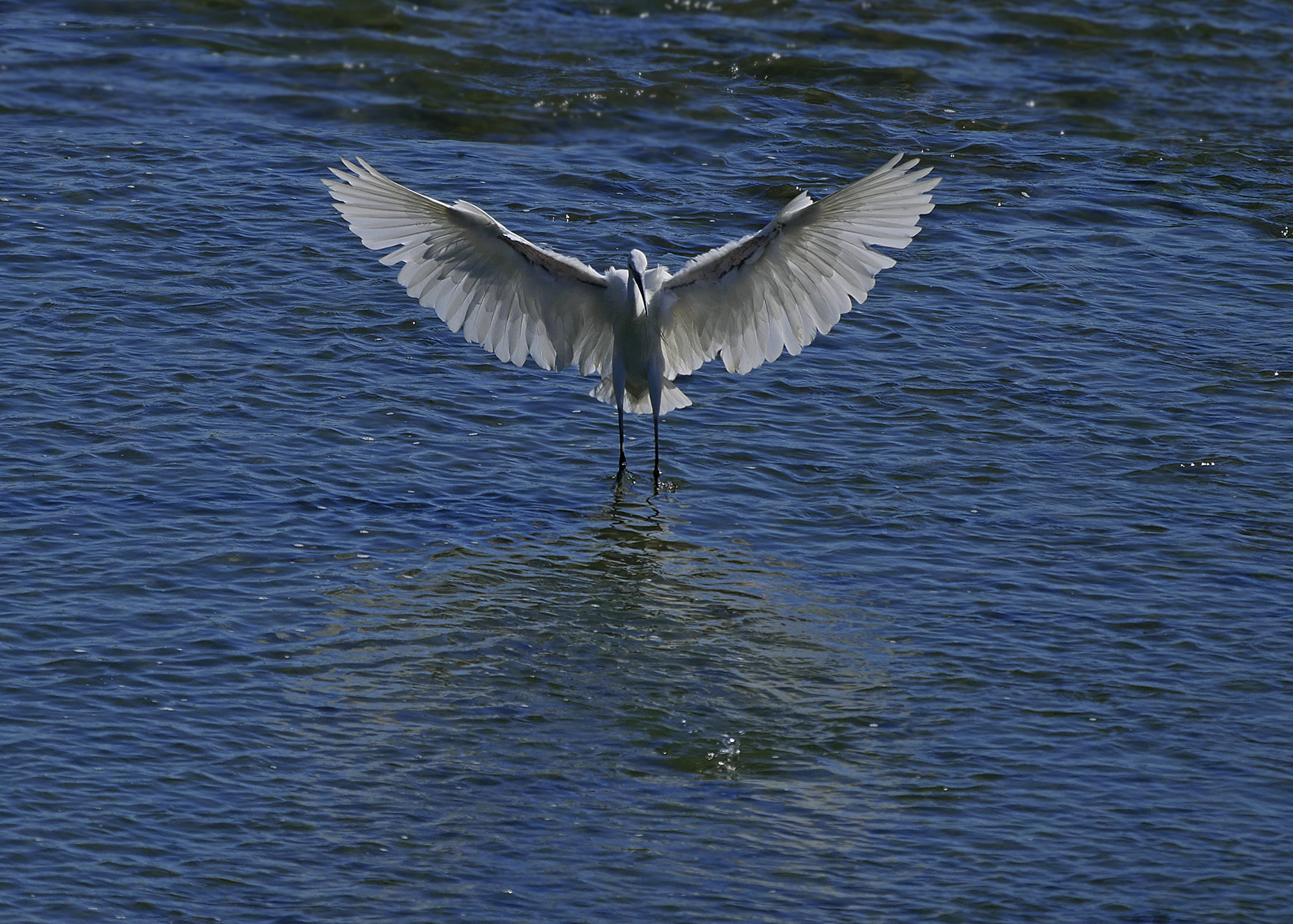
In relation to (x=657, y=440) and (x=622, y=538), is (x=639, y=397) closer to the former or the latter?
(x=657, y=440)

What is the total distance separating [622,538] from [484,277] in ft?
5.51

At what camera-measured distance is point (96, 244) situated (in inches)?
410

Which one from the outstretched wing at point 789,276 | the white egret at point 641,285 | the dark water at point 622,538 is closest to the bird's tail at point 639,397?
the white egret at point 641,285

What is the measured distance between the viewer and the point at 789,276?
27.0 feet

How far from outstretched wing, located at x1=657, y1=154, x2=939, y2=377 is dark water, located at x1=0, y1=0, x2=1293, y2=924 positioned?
55 centimetres

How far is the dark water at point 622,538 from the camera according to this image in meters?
5.33

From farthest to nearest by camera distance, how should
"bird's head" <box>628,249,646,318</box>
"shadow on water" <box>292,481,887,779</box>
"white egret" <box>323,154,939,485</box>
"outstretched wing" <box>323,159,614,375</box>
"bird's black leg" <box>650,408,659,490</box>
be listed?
"bird's black leg" <box>650,408,659,490</box>, "bird's head" <box>628,249,646,318</box>, "outstretched wing" <box>323,159,614,375</box>, "white egret" <box>323,154,939,485</box>, "shadow on water" <box>292,481,887,779</box>

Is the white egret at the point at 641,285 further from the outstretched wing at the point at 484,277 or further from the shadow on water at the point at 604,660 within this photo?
the shadow on water at the point at 604,660

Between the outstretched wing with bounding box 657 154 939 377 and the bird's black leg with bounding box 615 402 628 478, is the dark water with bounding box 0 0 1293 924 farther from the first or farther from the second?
the outstretched wing with bounding box 657 154 939 377

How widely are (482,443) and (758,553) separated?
1.74 metres

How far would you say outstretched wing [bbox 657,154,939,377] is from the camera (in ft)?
25.2

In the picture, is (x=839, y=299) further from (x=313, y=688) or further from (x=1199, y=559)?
(x=313, y=688)

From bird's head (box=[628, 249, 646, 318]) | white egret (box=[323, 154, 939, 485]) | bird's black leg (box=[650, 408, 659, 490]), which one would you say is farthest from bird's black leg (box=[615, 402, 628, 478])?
bird's head (box=[628, 249, 646, 318])

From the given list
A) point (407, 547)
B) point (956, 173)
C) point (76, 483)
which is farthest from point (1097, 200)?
point (76, 483)
